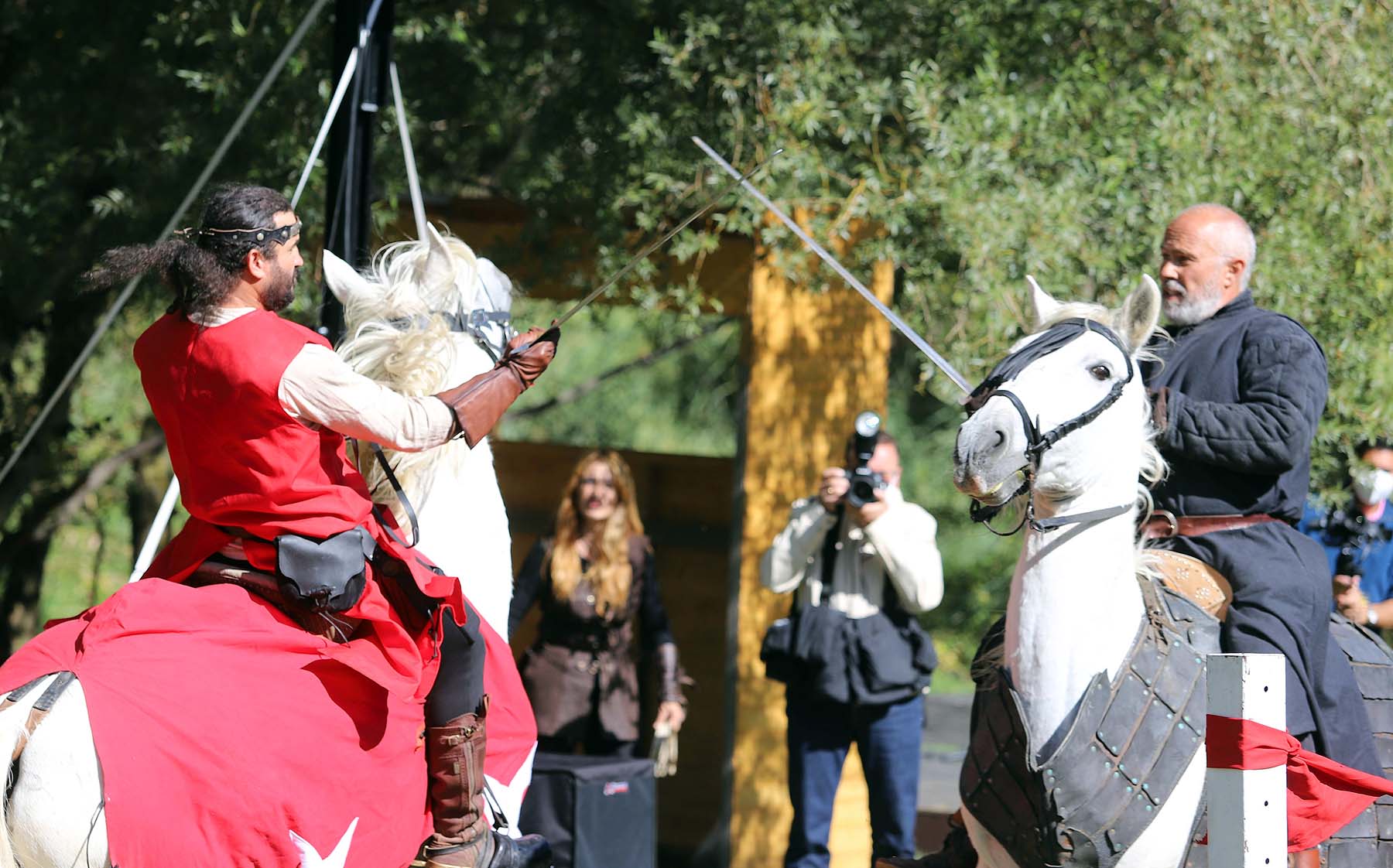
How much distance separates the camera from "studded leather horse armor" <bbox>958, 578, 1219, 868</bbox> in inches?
116

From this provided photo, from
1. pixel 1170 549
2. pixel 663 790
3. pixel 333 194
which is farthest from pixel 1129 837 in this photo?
pixel 663 790

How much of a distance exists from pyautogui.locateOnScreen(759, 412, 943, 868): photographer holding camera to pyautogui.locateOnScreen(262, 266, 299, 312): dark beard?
253 cm

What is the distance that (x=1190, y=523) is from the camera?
11.8 ft

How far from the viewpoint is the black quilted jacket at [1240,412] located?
3.41m

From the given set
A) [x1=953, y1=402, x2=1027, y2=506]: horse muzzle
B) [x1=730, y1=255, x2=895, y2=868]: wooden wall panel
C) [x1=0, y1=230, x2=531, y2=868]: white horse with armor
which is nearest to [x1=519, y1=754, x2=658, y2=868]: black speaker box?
[x1=730, y1=255, x2=895, y2=868]: wooden wall panel

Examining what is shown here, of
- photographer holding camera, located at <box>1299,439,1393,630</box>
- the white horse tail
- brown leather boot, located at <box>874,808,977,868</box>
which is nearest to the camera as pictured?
the white horse tail

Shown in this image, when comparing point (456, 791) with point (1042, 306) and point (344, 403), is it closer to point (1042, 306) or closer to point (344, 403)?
point (344, 403)

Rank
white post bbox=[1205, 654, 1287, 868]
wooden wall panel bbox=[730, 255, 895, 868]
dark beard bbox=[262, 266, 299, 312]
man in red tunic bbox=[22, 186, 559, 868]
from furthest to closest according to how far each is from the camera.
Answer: wooden wall panel bbox=[730, 255, 895, 868]
dark beard bbox=[262, 266, 299, 312]
man in red tunic bbox=[22, 186, 559, 868]
white post bbox=[1205, 654, 1287, 868]

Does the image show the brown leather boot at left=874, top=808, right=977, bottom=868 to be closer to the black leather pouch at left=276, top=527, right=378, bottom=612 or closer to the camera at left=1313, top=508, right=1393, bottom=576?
the black leather pouch at left=276, top=527, right=378, bottom=612

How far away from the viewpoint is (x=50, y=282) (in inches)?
269

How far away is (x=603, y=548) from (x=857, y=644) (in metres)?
1.15

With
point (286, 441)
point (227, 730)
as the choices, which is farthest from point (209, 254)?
point (227, 730)

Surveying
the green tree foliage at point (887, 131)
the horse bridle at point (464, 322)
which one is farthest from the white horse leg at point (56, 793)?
the green tree foliage at point (887, 131)

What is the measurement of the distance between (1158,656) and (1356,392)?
2981 mm
